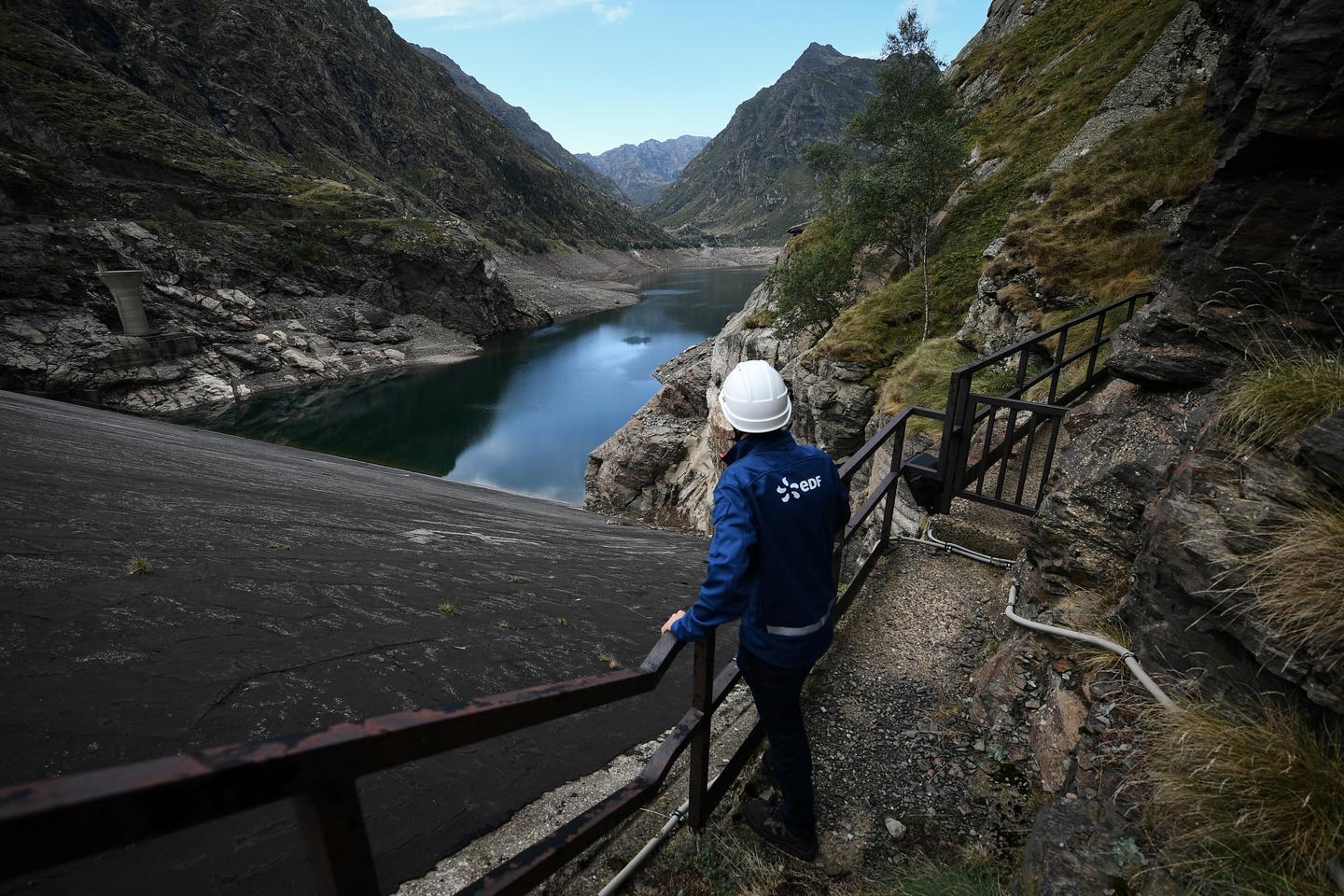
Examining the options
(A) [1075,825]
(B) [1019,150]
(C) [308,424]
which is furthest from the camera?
(C) [308,424]

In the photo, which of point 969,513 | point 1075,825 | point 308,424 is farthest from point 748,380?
point 308,424

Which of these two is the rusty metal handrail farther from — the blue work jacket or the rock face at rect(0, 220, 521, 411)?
the rock face at rect(0, 220, 521, 411)

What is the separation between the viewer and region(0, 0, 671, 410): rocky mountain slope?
140 feet

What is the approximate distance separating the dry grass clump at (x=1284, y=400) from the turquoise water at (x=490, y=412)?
32367mm

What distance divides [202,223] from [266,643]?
68.6m

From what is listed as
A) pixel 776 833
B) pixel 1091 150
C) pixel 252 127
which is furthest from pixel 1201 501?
pixel 252 127

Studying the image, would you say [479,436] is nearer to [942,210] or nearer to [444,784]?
[942,210]

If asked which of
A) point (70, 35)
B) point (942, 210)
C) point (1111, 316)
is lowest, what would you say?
point (1111, 316)

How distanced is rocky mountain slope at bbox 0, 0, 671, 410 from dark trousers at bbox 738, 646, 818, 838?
53652 millimetres

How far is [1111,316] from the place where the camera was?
34.3 feet

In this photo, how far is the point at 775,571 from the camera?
8.63 feet

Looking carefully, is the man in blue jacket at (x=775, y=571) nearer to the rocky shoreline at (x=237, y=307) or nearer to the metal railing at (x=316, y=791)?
the metal railing at (x=316, y=791)

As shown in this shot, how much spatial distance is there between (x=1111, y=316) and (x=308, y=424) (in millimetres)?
46350

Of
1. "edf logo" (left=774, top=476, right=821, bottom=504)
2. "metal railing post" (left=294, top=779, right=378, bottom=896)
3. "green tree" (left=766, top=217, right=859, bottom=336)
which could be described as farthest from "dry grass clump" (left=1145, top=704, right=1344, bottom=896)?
"green tree" (left=766, top=217, right=859, bottom=336)
